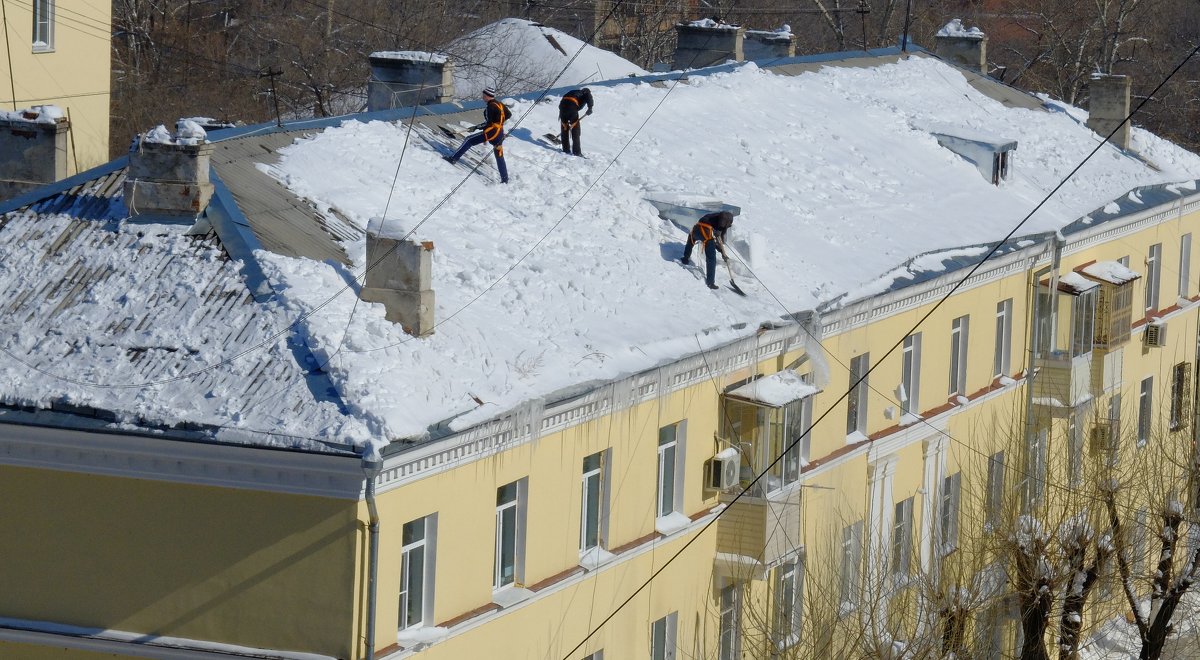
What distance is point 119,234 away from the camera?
17.1m

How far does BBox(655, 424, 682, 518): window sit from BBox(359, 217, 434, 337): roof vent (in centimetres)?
378

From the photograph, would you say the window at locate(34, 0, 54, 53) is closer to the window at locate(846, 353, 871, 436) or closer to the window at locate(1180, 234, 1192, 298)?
the window at locate(846, 353, 871, 436)

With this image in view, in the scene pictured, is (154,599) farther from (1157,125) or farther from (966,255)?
(1157,125)

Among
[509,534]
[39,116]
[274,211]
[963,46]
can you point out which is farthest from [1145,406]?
[39,116]

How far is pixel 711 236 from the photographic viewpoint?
66.9 feet

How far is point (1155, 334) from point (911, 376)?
942 cm

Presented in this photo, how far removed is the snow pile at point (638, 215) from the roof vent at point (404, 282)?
18 centimetres

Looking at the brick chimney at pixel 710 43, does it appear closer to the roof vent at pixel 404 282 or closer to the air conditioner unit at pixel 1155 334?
the air conditioner unit at pixel 1155 334

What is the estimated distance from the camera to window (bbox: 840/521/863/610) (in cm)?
2045

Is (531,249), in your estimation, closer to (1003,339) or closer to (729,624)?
(729,624)

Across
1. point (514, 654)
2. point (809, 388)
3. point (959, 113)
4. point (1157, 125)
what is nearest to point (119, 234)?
point (514, 654)

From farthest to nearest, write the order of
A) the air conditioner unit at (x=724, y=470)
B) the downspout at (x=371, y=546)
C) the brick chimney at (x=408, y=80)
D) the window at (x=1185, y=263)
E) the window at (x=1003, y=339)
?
the window at (x=1185, y=263) < the window at (x=1003, y=339) < the brick chimney at (x=408, y=80) < the air conditioner unit at (x=724, y=470) < the downspout at (x=371, y=546)

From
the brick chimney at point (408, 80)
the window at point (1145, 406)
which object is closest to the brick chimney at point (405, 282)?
the brick chimney at point (408, 80)

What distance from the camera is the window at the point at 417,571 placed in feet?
51.1
